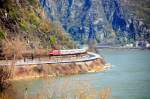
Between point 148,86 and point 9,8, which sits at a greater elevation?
point 9,8

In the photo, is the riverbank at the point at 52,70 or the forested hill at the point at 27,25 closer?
the riverbank at the point at 52,70

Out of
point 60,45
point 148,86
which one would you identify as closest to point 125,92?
point 148,86

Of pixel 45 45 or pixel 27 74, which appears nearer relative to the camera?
pixel 27 74

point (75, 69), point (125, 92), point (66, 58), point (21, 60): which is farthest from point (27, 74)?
point (125, 92)

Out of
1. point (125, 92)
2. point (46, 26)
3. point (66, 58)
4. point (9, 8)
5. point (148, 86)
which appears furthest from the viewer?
point (46, 26)

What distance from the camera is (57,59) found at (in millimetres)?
96375

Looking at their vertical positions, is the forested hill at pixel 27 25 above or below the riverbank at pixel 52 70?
above

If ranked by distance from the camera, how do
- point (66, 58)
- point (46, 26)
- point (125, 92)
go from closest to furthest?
point (125, 92)
point (66, 58)
point (46, 26)

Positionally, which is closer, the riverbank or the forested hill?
the riverbank

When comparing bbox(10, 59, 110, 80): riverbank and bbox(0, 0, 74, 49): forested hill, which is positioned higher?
bbox(0, 0, 74, 49): forested hill

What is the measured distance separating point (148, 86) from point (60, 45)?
5857 cm

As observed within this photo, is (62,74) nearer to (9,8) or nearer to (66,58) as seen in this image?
(66,58)

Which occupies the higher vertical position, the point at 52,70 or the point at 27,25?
the point at 27,25

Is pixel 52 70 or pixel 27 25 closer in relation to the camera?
pixel 52 70
